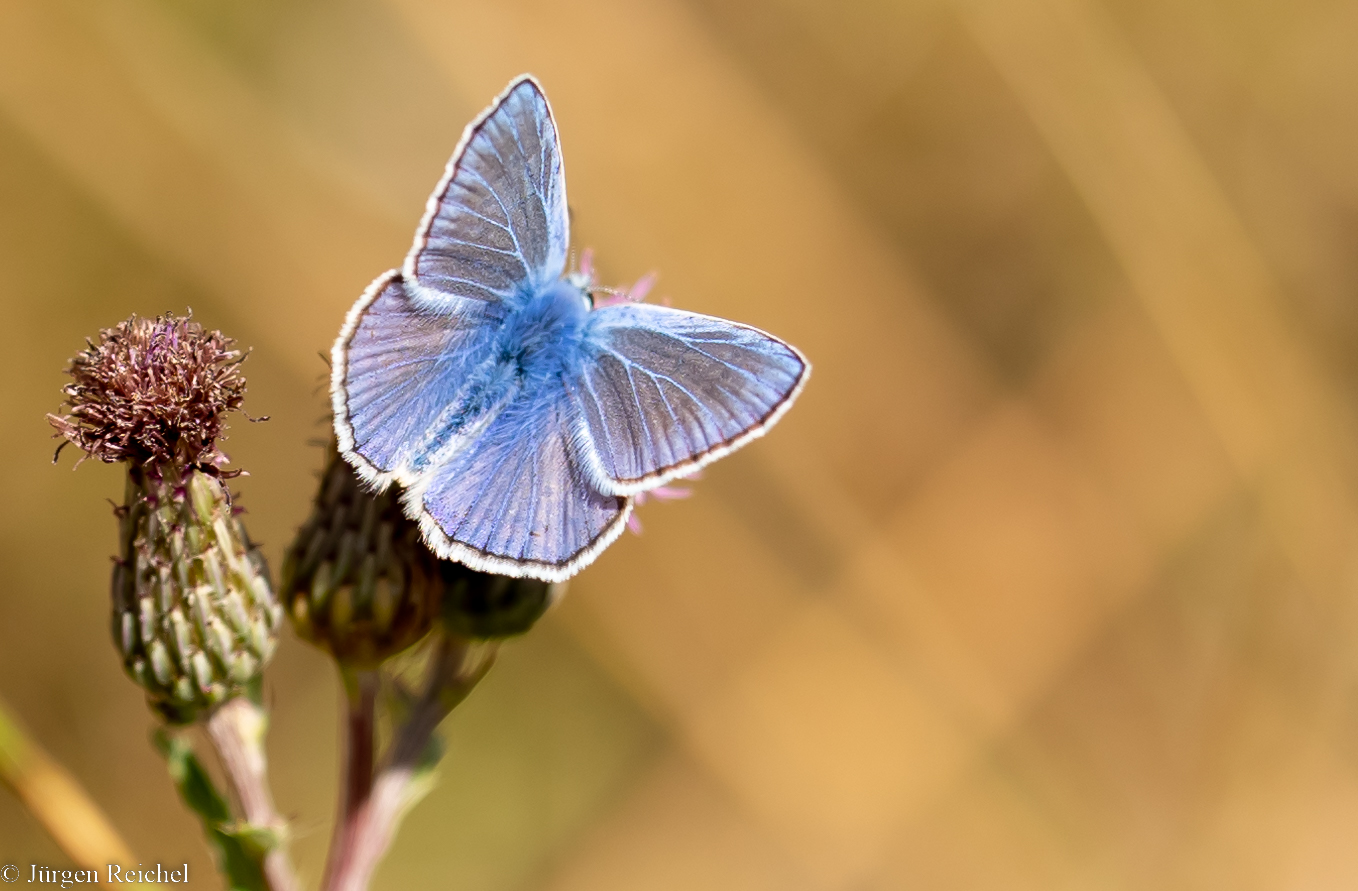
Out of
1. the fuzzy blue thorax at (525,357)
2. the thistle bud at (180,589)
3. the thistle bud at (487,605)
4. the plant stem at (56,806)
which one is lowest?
the plant stem at (56,806)

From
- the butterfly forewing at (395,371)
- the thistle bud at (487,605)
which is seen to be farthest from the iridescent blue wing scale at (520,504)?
the thistle bud at (487,605)

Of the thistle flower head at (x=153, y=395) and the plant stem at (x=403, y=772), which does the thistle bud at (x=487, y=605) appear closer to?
the plant stem at (x=403, y=772)

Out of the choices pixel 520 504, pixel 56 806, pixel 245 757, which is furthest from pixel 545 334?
pixel 56 806

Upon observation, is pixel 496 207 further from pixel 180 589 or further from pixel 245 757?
pixel 245 757

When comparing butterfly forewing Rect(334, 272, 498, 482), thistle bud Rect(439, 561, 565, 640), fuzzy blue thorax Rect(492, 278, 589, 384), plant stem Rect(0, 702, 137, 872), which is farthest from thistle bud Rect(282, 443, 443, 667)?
plant stem Rect(0, 702, 137, 872)

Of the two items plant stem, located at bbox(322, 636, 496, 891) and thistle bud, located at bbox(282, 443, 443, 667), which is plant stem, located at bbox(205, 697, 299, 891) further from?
thistle bud, located at bbox(282, 443, 443, 667)

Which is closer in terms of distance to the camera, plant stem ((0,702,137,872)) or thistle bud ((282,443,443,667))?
plant stem ((0,702,137,872))
